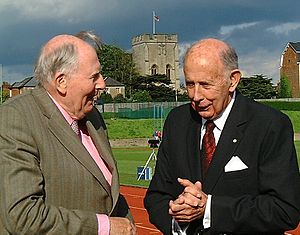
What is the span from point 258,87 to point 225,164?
9623cm

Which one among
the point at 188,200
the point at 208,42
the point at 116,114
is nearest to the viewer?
the point at 188,200

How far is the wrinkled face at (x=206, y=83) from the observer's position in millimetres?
4488

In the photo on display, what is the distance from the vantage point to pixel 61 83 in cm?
431

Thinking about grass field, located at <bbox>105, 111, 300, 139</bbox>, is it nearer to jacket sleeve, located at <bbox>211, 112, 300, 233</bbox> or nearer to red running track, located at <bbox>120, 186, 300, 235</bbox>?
red running track, located at <bbox>120, 186, 300, 235</bbox>

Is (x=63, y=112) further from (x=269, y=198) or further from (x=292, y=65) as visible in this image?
(x=292, y=65)

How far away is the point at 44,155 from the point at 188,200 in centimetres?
90

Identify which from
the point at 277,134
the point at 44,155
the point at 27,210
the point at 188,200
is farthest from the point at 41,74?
the point at 277,134

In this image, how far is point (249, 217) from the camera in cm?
437

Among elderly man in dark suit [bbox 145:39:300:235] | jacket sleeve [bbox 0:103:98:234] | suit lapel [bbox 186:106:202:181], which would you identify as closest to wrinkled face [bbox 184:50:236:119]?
elderly man in dark suit [bbox 145:39:300:235]

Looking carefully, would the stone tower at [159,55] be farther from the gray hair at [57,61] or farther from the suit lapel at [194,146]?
the gray hair at [57,61]

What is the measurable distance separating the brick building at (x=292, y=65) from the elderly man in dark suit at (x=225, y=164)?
105298mm

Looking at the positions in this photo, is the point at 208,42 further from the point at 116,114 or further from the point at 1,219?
the point at 116,114

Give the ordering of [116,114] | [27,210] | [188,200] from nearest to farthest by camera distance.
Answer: [27,210] < [188,200] < [116,114]

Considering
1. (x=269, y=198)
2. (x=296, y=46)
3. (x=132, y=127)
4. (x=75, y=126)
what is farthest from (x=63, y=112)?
(x=296, y=46)
